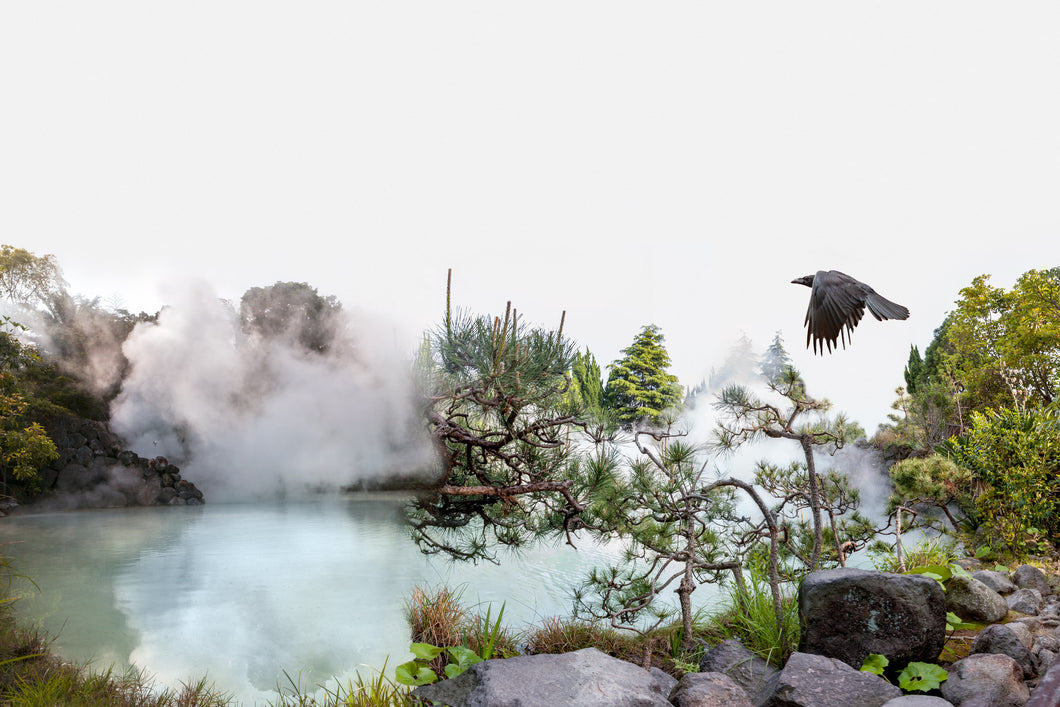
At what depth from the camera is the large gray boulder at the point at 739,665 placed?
2.50m

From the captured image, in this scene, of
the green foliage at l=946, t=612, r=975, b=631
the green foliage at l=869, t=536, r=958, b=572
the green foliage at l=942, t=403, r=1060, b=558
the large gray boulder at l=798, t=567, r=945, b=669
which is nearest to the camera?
the large gray boulder at l=798, t=567, r=945, b=669

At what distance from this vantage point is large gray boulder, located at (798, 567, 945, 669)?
8.00 ft

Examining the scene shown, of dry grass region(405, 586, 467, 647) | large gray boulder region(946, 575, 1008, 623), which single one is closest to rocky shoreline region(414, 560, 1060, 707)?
large gray boulder region(946, 575, 1008, 623)

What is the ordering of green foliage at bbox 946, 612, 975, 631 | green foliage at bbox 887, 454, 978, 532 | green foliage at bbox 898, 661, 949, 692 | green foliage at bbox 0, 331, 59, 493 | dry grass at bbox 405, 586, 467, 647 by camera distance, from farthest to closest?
green foliage at bbox 0, 331, 59, 493 < green foliage at bbox 887, 454, 978, 532 < dry grass at bbox 405, 586, 467, 647 < green foliage at bbox 946, 612, 975, 631 < green foliage at bbox 898, 661, 949, 692

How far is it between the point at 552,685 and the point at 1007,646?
7.29 ft

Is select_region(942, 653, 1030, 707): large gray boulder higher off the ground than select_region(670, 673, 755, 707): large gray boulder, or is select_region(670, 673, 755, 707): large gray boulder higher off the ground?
select_region(942, 653, 1030, 707): large gray boulder

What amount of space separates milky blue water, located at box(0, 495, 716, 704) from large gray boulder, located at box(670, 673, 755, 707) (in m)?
1.25

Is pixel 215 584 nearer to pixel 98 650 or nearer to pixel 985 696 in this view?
pixel 98 650

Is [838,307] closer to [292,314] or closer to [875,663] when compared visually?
[875,663]

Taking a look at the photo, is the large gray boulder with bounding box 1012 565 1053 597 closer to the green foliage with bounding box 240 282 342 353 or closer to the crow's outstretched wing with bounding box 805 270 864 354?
the crow's outstretched wing with bounding box 805 270 864 354

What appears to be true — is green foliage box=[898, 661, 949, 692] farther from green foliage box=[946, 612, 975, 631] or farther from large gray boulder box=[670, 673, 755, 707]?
large gray boulder box=[670, 673, 755, 707]

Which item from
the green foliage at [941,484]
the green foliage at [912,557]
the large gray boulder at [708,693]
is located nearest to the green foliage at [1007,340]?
the green foliage at [941,484]

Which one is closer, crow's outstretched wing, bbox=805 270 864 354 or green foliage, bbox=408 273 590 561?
crow's outstretched wing, bbox=805 270 864 354

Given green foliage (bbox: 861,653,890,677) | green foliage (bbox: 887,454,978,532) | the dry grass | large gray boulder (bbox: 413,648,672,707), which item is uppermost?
green foliage (bbox: 887,454,978,532)
